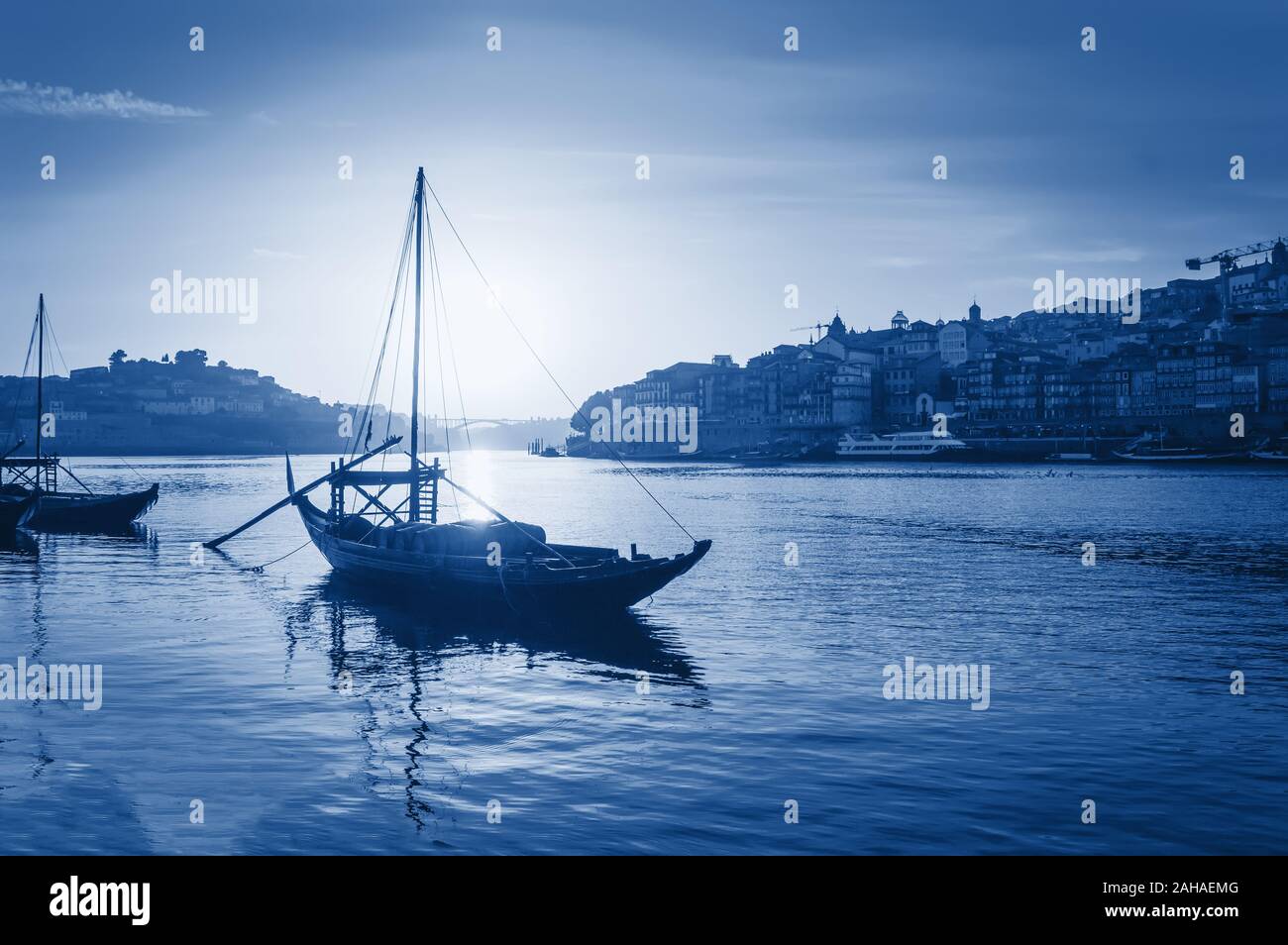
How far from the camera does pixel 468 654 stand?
76.1 feet

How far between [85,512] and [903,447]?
13807 cm

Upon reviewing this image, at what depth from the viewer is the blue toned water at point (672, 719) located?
1220 centimetres

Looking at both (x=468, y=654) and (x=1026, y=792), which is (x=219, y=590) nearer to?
(x=468, y=654)

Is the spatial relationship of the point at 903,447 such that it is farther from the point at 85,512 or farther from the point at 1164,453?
the point at 85,512

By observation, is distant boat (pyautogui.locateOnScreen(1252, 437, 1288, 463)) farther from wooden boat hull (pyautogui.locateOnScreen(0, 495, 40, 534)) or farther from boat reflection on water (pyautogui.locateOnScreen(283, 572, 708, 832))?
wooden boat hull (pyautogui.locateOnScreen(0, 495, 40, 534))

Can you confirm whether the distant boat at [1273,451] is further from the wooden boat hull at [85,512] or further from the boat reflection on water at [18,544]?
the boat reflection on water at [18,544]

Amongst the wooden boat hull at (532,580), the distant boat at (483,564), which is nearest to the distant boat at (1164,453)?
the distant boat at (483,564)

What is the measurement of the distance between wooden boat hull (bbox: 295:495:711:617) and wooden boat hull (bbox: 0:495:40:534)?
3089 centimetres

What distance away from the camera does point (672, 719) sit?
56.9 ft

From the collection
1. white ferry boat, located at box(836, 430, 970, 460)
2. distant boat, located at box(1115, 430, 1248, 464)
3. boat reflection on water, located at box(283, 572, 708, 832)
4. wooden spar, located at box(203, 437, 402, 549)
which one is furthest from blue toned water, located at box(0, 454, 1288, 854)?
white ferry boat, located at box(836, 430, 970, 460)

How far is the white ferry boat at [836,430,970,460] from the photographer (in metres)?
170
